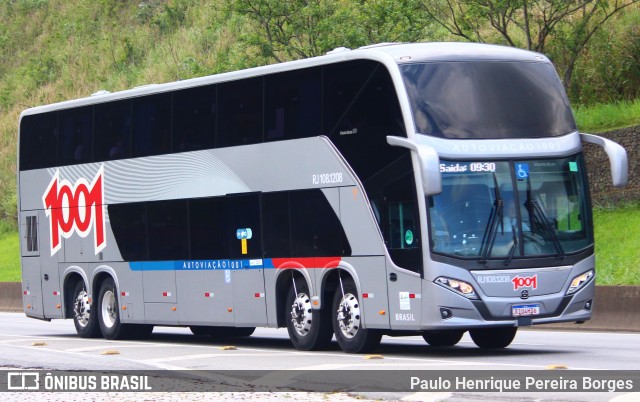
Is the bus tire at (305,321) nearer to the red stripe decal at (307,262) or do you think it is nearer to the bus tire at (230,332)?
the red stripe decal at (307,262)

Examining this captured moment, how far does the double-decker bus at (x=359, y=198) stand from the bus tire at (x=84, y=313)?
134cm

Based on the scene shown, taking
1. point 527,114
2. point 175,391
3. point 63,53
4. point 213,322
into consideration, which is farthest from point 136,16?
point 175,391

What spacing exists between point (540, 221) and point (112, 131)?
9977mm

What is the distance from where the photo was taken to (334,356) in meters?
18.4

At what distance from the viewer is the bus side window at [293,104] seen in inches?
778

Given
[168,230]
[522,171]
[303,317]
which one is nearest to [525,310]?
[522,171]

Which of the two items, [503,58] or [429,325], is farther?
[503,58]

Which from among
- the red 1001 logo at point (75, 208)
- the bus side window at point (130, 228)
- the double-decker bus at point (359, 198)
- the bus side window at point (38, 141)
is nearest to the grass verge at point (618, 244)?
the double-decker bus at point (359, 198)

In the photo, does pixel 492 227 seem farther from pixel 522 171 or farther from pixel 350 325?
pixel 350 325

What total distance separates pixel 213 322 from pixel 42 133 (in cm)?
709

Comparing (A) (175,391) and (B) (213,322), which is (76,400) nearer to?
(A) (175,391)

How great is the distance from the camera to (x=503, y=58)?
18.8m

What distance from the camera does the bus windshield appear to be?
57.6ft

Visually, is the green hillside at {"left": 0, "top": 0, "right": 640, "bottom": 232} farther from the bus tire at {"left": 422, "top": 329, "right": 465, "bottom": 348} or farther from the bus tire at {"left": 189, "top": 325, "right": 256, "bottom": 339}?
Result: the bus tire at {"left": 422, "top": 329, "right": 465, "bottom": 348}
